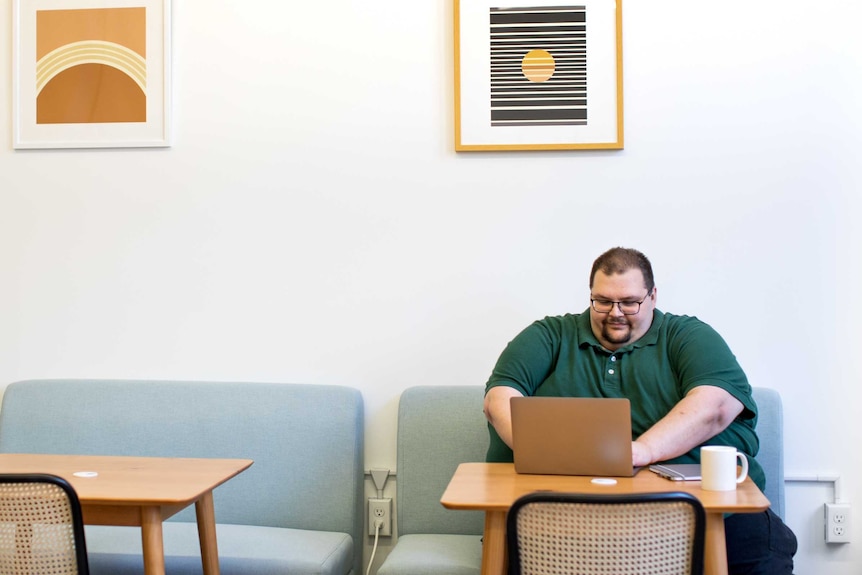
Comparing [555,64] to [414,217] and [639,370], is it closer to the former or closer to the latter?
[414,217]

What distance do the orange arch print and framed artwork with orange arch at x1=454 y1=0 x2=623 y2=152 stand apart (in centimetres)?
109

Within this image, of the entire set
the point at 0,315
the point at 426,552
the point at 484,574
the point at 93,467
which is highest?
the point at 0,315

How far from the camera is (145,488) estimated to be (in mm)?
1975

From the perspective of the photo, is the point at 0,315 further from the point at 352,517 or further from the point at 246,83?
the point at 352,517

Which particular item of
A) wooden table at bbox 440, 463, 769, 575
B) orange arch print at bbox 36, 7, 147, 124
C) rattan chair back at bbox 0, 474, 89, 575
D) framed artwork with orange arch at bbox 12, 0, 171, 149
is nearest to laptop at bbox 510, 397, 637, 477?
wooden table at bbox 440, 463, 769, 575

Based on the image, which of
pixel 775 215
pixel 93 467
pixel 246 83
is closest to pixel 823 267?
pixel 775 215

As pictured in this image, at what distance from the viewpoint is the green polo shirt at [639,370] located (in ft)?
7.66

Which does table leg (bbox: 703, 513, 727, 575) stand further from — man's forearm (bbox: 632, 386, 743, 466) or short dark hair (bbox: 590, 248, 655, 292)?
short dark hair (bbox: 590, 248, 655, 292)

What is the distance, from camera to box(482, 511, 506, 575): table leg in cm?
181

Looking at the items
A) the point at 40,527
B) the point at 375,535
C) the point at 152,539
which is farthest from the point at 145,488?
the point at 375,535

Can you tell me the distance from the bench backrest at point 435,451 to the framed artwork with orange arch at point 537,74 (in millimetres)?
819

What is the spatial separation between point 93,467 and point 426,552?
2.95 ft

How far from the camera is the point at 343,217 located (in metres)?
2.98

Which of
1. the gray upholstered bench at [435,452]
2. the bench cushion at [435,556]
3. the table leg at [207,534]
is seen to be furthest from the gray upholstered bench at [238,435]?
the table leg at [207,534]
